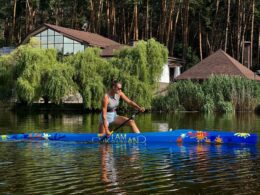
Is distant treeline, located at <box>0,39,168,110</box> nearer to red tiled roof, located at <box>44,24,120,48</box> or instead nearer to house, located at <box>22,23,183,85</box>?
red tiled roof, located at <box>44,24,120,48</box>

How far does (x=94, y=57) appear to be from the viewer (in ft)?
133

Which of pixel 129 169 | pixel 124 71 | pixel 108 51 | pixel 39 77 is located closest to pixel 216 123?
pixel 124 71

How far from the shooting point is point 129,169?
36.7ft

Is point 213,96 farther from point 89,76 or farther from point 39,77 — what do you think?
point 39,77

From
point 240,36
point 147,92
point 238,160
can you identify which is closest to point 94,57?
point 147,92

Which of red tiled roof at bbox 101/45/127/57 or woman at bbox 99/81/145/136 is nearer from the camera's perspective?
woman at bbox 99/81/145/136

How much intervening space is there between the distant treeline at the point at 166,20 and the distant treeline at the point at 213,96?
17.1 metres

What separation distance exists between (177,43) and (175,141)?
165 ft

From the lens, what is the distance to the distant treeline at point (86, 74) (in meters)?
38.9

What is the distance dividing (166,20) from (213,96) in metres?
20.7

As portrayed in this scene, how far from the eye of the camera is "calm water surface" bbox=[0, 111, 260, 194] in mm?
9211

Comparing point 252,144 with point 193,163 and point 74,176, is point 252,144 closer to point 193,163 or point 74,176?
point 193,163

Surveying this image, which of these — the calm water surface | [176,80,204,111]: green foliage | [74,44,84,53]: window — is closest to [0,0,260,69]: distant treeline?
[74,44,84,53]: window

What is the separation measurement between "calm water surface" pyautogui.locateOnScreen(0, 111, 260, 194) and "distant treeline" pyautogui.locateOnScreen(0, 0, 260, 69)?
42.6 metres
